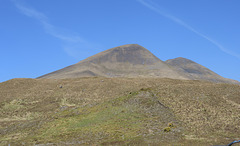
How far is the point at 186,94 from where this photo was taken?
63219 mm

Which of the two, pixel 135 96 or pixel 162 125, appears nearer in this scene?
pixel 162 125

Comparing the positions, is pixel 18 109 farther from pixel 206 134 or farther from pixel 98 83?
pixel 206 134

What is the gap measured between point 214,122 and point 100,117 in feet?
67.4

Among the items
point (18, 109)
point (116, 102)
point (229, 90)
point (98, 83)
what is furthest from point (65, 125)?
point (98, 83)

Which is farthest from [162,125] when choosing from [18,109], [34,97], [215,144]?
[34,97]

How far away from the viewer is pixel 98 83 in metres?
101

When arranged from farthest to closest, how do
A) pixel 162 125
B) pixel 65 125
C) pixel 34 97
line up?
pixel 34 97 → pixel 65 125 → pixel 162 125

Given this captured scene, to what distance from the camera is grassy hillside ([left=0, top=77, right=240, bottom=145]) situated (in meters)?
41.8

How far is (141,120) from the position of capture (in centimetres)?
5006

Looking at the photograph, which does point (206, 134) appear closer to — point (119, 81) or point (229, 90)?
point (229, 90)

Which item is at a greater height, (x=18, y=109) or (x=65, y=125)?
(x=18, y=109)

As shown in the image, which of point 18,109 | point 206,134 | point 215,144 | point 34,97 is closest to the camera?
point 215,144

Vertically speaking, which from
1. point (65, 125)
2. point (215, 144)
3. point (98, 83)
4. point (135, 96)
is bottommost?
point (215, 144)

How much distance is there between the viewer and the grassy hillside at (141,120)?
41781 mm
